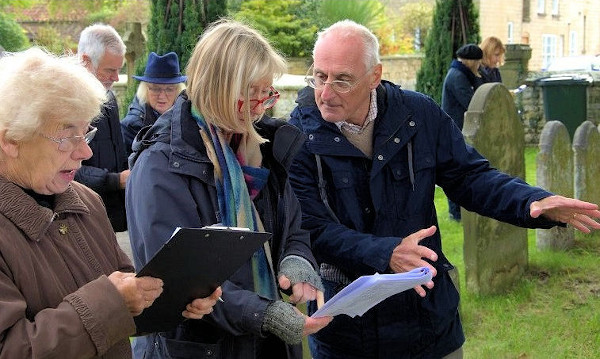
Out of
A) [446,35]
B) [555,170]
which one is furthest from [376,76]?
[446,35]

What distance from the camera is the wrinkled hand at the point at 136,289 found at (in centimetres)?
234

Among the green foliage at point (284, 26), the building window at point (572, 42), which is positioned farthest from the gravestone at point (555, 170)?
the building window at point (572, 42)

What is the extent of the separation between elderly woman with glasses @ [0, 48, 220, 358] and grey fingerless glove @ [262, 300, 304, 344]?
1.63ft

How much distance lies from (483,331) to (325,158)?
314 centimetres

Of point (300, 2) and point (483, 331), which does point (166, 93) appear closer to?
point (483, 331)

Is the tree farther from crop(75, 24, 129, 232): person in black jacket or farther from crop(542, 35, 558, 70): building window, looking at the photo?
crop(542, 35, 558, 70): building window

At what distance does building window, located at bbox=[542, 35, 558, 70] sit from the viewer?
42.6 metres

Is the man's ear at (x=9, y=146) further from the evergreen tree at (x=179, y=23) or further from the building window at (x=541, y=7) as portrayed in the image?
the building window at (x=541, y=7)

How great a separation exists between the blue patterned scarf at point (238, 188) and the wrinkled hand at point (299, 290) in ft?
0.25

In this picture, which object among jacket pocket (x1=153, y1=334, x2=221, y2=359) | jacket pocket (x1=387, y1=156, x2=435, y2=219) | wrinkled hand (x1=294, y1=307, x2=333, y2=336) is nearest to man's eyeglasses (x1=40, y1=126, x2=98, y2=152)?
jacket pocket (x1=153, y1=334, x2=221, y2=359)

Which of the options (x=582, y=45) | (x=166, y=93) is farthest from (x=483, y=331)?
(x=582, y=45)

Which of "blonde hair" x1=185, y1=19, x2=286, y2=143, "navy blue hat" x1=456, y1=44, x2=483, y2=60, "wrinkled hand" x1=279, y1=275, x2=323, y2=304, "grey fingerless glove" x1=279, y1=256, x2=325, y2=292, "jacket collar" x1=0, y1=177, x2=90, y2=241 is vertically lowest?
"wrinkled hand" x1=279, y1=275, x2=323, y2=304

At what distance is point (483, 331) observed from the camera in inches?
240

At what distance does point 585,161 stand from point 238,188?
244 inches
